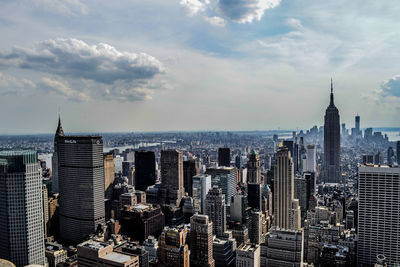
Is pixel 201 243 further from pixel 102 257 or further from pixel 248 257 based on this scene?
pixel 102 257

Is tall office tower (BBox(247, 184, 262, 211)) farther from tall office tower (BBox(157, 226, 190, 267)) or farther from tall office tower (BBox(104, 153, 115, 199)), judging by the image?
tall office tower (BBox(104, 153, 115, 199))

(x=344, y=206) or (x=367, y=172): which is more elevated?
(x=367, y=172)

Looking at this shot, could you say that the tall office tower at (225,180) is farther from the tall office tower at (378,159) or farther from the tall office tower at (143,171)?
the tall office tower at (378,159)

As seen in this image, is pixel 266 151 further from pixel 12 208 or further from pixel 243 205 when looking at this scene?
pixel 12 208

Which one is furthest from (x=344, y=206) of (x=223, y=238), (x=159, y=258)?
(x=159, y=258)

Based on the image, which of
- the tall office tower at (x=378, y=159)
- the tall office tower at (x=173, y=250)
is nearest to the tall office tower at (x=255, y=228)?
the tall office tower at (x=173, y=250)
